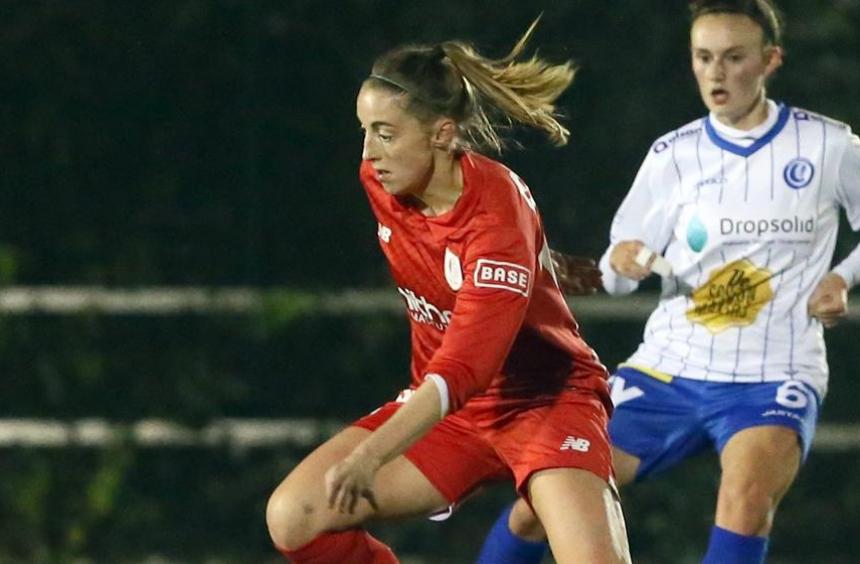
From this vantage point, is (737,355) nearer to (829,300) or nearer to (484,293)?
(829,300)

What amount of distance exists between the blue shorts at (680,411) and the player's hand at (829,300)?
0.62ft

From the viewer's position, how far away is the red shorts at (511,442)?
4.30 metres

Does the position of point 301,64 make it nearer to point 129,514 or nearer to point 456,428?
point 129,514

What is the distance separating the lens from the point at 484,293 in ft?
13.3

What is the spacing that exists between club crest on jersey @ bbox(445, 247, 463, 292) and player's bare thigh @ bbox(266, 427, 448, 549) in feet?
1.28

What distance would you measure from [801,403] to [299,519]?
140cm

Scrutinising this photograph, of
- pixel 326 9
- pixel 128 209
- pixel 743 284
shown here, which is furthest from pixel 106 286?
pixel 743 284

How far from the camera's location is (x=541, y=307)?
14.3ft

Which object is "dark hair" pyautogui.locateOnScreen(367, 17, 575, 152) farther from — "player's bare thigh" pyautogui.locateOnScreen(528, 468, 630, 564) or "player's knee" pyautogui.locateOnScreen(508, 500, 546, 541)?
"player's knee" pyautogui.locateOnScreen(508, 500, 546, 541)

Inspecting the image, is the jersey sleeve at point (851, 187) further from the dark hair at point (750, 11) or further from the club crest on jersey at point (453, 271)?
the club crest on jersey at point (453, 271)

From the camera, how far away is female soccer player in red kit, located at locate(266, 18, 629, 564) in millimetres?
4070

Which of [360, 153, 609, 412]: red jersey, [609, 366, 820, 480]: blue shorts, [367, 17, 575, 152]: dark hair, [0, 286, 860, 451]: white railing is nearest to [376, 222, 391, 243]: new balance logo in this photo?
[360, 153, 609, 412]: red jersey

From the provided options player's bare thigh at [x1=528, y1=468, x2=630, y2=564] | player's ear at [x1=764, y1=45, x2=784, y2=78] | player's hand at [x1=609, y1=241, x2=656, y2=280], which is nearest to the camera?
player's bare thigh at [x1=528, y1=468, x2=630, y2=564]

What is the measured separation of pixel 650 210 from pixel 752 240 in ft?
1.03
